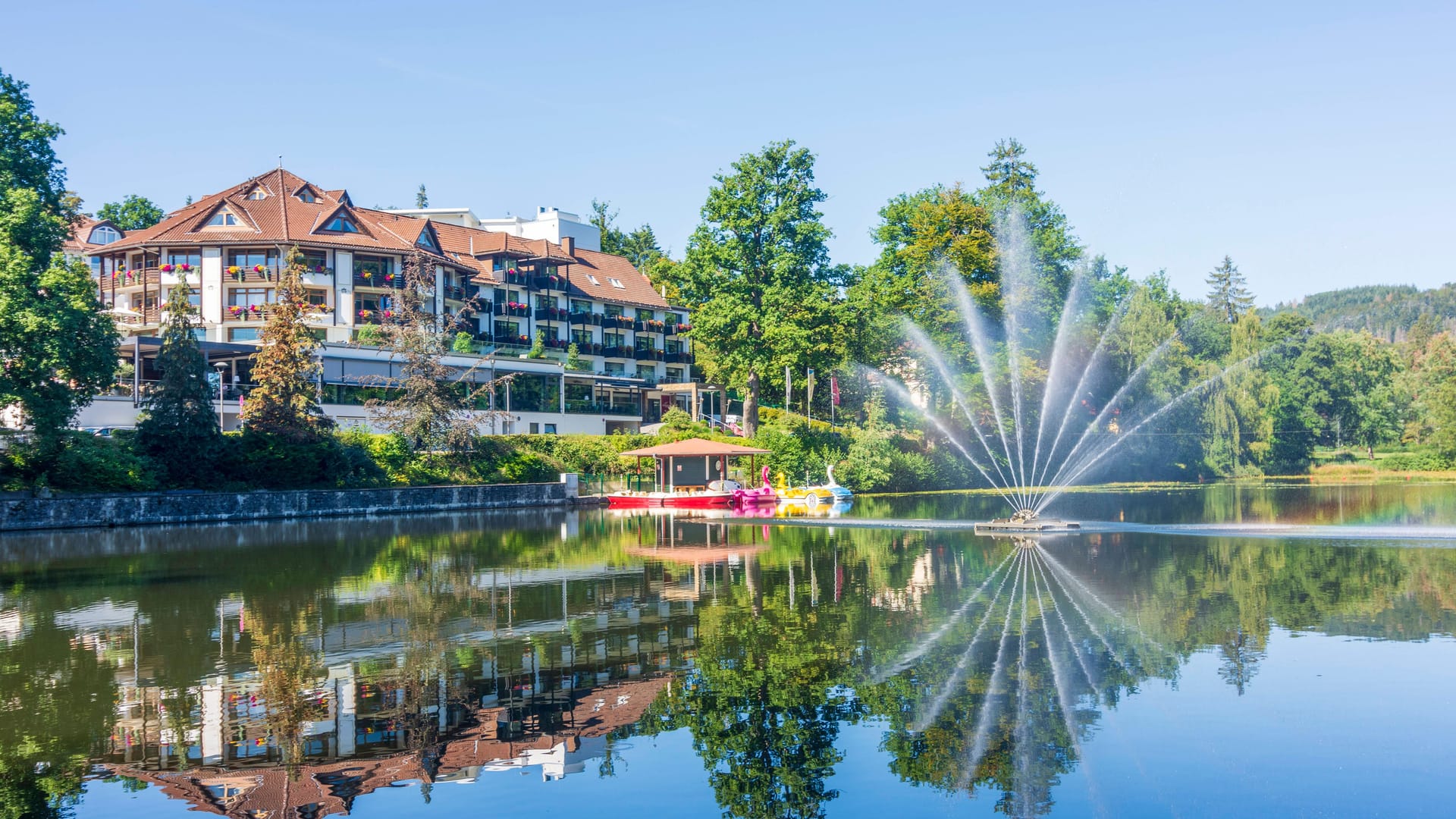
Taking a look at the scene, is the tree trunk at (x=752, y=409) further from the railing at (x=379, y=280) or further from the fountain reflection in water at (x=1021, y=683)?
the fountain reflection in water at (x=1021, y=683)

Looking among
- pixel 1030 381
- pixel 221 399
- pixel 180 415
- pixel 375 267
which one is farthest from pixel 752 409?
pixel 180 415

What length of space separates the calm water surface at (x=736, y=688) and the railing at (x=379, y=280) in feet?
150

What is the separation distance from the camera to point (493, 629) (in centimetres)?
1961


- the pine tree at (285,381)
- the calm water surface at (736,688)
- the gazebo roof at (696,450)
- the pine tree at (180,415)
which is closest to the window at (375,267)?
the pine tree at (285,381)

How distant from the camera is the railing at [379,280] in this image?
7400 cm

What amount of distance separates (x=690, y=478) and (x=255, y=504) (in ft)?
76.2

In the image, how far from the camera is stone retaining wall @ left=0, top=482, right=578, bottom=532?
141ft

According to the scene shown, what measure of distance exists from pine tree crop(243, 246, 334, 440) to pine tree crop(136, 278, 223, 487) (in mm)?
3274

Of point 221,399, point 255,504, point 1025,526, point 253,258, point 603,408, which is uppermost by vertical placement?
point 253,258

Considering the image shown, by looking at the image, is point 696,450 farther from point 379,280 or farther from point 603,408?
point 379,280

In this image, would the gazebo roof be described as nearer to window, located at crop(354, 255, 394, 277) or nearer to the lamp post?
the lamp post

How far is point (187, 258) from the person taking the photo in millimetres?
72375

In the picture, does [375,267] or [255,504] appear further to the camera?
[375,267]

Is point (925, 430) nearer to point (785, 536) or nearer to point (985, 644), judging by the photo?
point (785, 536)
